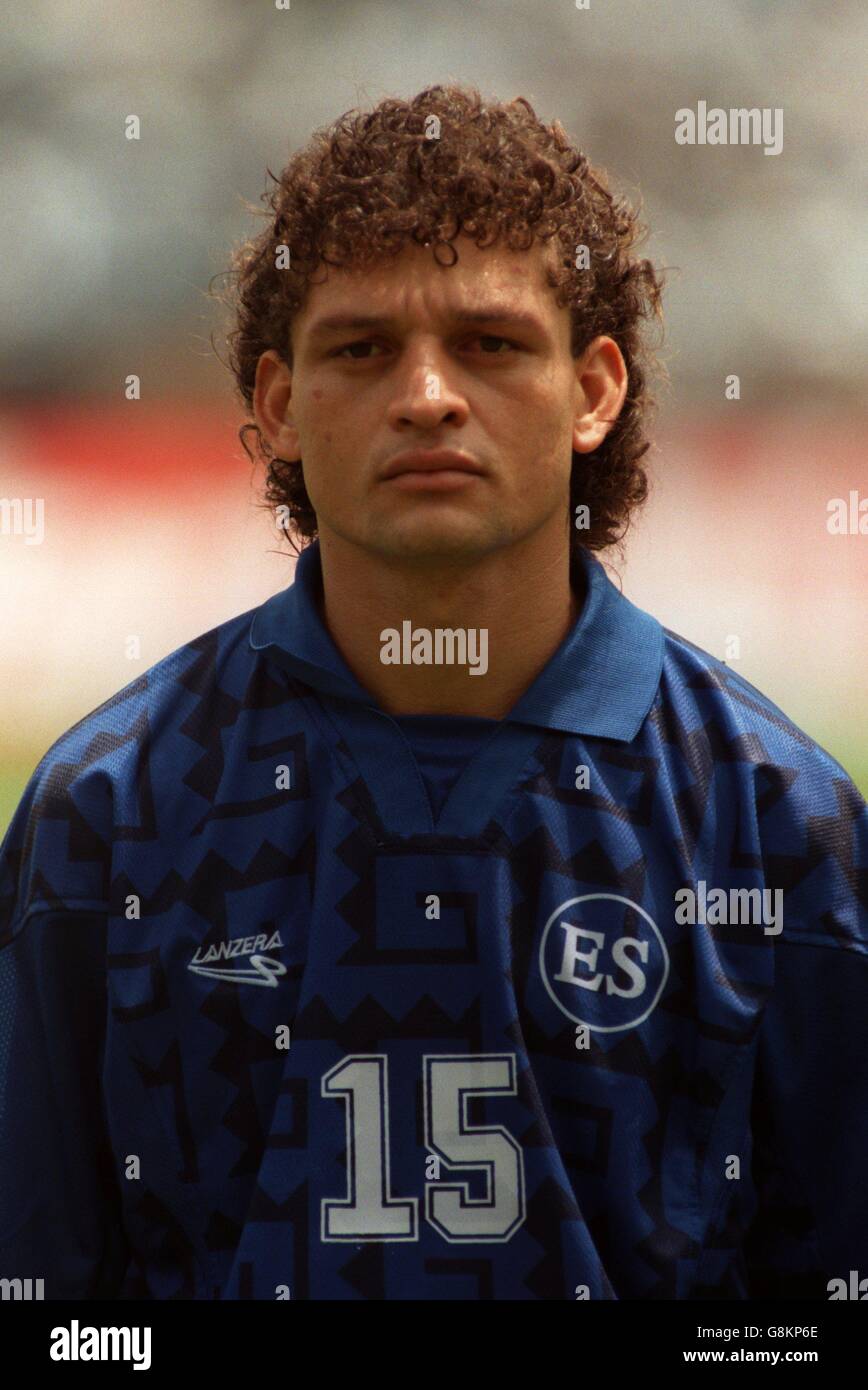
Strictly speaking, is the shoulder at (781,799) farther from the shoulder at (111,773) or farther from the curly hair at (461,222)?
the shoulder at (111,773)

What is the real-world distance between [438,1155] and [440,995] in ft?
0.61

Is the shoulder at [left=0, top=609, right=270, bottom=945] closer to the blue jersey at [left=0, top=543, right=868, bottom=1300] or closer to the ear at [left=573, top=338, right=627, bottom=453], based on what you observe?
the blue jersey at [left=0, top=543, right=868, bottom=1300]

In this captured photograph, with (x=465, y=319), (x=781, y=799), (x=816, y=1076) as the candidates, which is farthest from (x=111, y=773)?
Answer: (x=816, y=1076)

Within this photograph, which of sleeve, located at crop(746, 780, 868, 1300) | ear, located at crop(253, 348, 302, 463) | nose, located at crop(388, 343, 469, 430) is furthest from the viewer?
ear, located at crop(253, 348, 302, 463)

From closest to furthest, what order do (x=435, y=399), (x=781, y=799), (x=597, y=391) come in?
(x=435, y=399) < (x=781, y=799) < (x=597, y=391)

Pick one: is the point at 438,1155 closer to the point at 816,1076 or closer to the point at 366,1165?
the point at 366,1165

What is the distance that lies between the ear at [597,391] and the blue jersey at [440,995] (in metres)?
0.20

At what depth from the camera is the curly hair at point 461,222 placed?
2.00 m

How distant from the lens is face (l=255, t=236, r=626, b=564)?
197 centimetres

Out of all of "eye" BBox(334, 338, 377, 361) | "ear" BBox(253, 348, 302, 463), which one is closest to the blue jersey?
"ear" BBox(253, 348, 302, 463)

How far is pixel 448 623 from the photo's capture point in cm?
209

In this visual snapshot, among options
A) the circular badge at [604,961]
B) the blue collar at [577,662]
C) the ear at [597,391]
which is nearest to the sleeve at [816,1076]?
the circular badge at [604,961]

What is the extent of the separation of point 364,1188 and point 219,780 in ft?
1.71

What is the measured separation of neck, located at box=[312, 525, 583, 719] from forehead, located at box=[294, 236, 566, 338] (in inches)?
11.3
